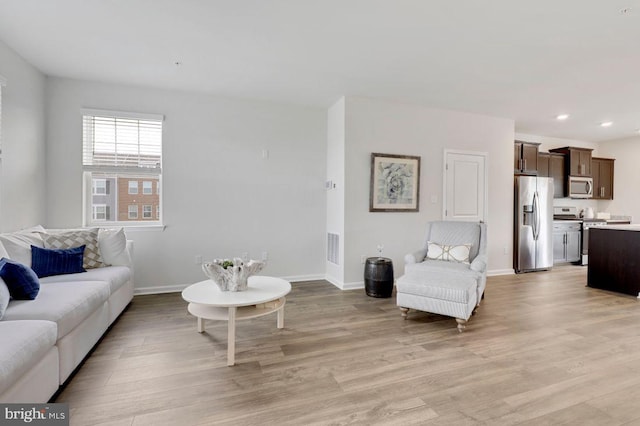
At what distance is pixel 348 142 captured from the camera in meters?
4.28

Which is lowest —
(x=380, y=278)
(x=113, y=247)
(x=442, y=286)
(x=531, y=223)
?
(x=380, y=278)

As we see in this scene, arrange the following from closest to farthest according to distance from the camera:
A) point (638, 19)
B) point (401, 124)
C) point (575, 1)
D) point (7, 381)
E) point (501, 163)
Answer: point (7, 381), point (575, 1), point (638, 19), point (401, 124), point (501, 163)

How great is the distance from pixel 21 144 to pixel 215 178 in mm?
1980

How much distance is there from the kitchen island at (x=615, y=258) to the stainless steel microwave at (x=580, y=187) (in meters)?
2.30

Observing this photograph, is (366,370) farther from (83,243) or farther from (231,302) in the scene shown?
(83,243)

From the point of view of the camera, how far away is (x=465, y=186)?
4.98 m

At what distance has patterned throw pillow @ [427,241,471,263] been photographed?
11.9 feet

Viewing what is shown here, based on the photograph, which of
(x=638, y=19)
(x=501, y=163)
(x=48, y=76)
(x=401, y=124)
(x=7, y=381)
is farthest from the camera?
(x=501, y=163)

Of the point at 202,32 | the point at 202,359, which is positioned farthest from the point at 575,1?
the point at 202,359

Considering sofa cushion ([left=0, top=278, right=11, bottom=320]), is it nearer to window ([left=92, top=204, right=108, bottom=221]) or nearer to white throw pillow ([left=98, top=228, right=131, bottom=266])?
white throw pillow ([left=98, top=228, right=131, bottom=266])

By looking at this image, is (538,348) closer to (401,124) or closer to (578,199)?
(401,124)

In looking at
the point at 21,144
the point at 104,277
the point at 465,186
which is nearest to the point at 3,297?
the point at 104,277

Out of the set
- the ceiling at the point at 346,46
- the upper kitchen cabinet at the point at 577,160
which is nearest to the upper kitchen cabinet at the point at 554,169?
the upper kitchen cabinet at the point at 577,160

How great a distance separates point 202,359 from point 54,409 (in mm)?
859
